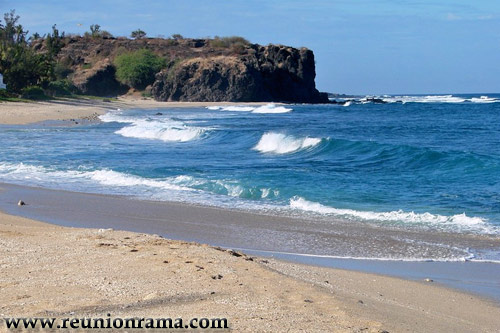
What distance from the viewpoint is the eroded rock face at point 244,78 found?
3418 inches

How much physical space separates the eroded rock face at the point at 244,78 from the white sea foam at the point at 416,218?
244 ft

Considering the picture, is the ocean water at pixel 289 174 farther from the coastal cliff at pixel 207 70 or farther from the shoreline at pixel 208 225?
the coastal cliff at pixel 207 70

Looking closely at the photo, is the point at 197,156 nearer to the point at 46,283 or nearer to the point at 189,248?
the point at 189,248

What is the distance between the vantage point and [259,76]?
288 feet

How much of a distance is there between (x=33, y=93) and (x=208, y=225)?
5168cm

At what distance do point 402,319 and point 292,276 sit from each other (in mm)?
1631

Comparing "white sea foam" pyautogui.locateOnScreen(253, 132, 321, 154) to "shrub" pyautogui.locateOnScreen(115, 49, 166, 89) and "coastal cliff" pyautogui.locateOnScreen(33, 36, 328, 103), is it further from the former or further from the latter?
"shrub" pyautogui.locateOnScreen(115, 49, 166, 89)

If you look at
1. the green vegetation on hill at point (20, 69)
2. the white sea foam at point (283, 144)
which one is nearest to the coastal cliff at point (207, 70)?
the green vegetation on hill at point (20, 69)

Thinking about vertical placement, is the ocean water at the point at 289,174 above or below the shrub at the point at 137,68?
below

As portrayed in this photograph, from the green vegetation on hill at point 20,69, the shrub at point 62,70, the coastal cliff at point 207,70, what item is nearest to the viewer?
the green vegetation on hill at point 20,69

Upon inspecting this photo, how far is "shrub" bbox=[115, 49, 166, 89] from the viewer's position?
91.0m

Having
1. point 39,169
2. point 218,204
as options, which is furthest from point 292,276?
point 39,169

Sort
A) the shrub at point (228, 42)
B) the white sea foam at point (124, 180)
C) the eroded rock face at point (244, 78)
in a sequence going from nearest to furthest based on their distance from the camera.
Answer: the white sea foam at point (124, 180) < the eroded rock face at point (244, 78) < the shrub at point (228, 42)

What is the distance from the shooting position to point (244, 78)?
85.9 m
